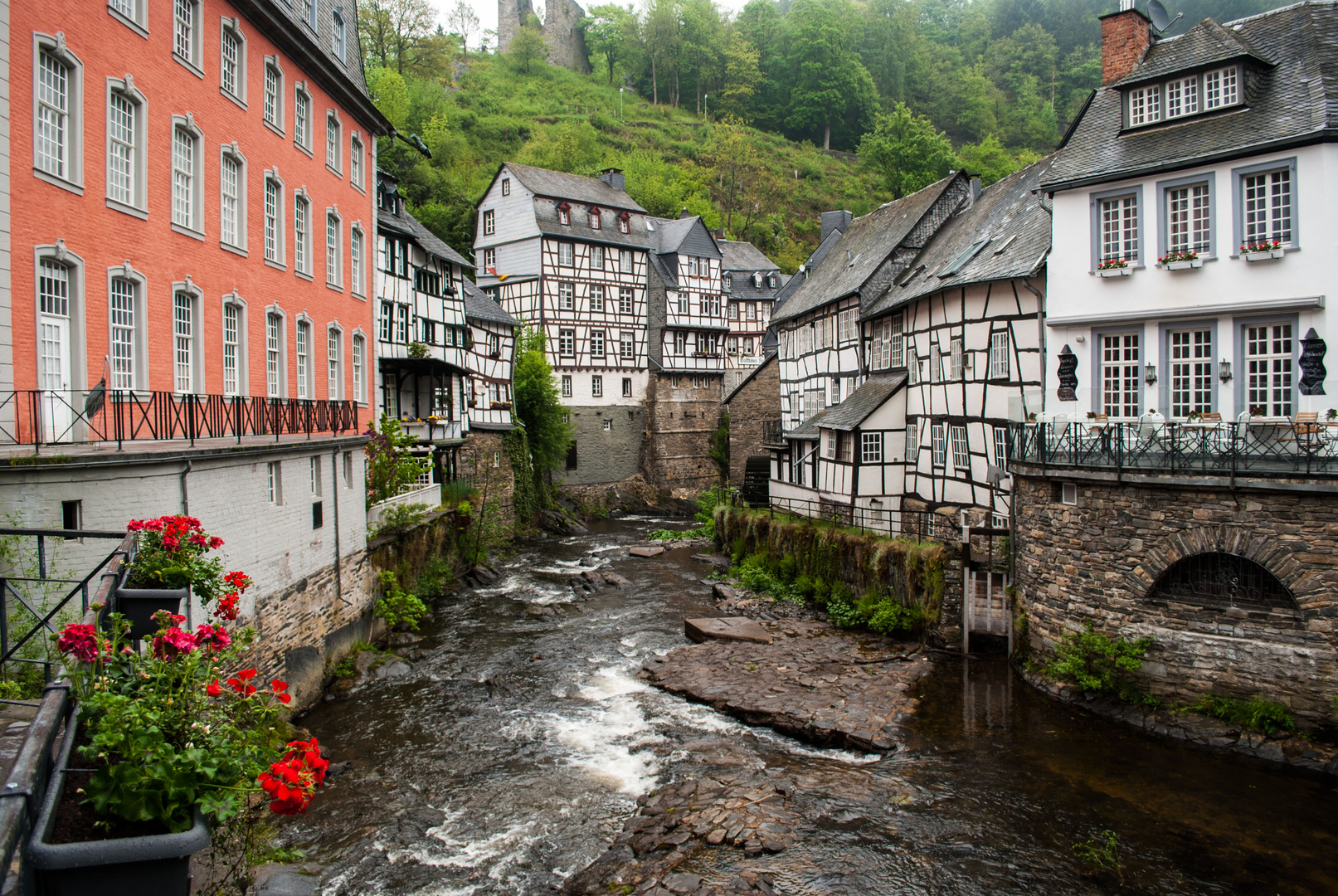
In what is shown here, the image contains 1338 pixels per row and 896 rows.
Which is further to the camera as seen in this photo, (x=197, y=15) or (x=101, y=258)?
(x=197, y=15)

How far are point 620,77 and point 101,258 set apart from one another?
92.4 meters

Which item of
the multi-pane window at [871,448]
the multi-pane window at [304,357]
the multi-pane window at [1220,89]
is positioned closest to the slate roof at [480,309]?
the multi-pane window at [304,357]

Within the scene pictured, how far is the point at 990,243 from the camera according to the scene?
21062 millimetres

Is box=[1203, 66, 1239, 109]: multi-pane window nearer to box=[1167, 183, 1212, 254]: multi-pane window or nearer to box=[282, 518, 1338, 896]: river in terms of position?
box=[1167, 183, 1212, 254]: multi-pane window

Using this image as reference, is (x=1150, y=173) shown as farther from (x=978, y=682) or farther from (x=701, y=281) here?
(x=701, y=281)

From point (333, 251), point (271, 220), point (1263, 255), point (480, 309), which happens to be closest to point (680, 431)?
point (480, 309)

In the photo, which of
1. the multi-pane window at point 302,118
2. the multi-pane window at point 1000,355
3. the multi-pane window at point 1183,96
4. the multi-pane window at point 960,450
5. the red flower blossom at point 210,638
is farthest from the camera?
the multi-pane window at point 960,450

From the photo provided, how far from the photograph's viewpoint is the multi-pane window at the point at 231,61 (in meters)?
14.8

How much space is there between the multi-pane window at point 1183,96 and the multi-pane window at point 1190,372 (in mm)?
4073

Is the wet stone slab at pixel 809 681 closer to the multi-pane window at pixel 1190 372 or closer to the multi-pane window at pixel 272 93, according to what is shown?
the multi-pane window at pixel 1190 372

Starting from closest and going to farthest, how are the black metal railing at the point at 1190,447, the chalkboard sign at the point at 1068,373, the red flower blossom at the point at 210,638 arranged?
the red flower blossom at the point at 210,638 < the black metal railing at the point at 1190,447 < the chalkboard sign at the point at 1068,373

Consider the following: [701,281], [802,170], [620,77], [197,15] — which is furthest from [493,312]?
[620,77]

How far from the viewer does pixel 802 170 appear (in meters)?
78.8

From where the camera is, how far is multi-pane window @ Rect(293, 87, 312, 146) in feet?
57.3
